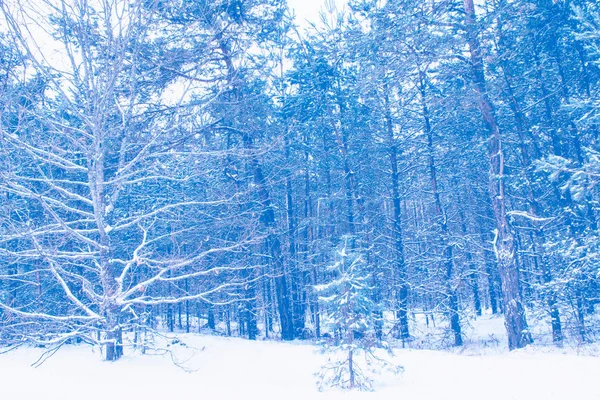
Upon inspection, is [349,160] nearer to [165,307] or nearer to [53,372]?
[53,372]

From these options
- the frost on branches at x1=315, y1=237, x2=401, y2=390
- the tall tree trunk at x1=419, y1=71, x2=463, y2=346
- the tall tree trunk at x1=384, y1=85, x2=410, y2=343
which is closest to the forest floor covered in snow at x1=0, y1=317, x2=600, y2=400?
the frost on branches at x1=315, y1=237, x2=401, y2=390

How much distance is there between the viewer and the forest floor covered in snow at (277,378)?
6.48 m

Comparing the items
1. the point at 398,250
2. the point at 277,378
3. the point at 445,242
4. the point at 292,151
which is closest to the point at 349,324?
the point at 277,378

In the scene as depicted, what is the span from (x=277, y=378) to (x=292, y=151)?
44.6ft

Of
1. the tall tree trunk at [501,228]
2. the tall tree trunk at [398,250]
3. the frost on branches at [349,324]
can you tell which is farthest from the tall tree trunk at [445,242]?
the frost on branches at [349,324]

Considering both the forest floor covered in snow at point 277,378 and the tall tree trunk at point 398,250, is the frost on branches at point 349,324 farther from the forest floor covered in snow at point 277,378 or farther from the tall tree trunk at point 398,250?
the tall tree trunk at point 398,250

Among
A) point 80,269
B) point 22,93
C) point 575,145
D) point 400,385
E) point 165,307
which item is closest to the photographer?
point 400,385

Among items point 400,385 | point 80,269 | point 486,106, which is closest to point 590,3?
point 486,106

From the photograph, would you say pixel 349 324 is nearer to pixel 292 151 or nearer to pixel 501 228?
pixel 501 228

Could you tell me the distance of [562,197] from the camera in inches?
559

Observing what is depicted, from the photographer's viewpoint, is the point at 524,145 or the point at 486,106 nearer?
the point at 486,106

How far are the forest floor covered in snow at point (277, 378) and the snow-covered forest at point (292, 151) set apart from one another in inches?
23.4

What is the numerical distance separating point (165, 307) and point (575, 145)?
22.4 m

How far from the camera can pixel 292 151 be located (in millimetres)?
20578
